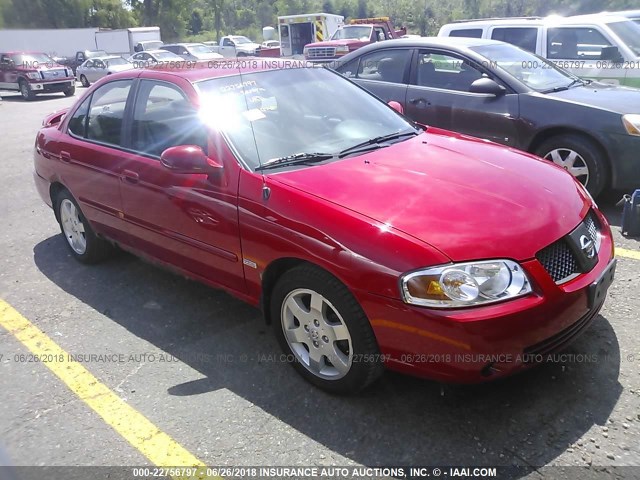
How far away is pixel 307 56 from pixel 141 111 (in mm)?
14585

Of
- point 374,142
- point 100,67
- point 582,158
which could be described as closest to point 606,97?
point 582,158

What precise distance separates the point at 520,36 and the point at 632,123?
11.8ft

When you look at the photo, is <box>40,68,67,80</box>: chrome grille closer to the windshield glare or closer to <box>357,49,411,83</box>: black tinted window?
the windshield glare

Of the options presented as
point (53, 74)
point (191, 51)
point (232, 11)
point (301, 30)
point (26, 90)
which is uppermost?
point (232, 11)

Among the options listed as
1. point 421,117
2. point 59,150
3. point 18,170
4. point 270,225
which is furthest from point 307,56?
point 270,225

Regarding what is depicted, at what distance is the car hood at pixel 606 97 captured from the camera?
5172mm

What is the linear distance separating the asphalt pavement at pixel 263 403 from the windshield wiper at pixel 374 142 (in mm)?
1225

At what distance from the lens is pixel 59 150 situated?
4.66m

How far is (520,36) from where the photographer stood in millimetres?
8031

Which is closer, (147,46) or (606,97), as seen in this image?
(606,97)

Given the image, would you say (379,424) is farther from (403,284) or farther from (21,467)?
(21,467)

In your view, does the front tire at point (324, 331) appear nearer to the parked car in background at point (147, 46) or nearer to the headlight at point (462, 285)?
the headlight at point (462, 285)

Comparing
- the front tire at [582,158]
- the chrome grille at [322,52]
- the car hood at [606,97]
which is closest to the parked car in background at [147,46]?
the chrome grille at [322,52]

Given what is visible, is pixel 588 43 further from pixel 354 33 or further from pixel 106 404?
pixel 354 33
